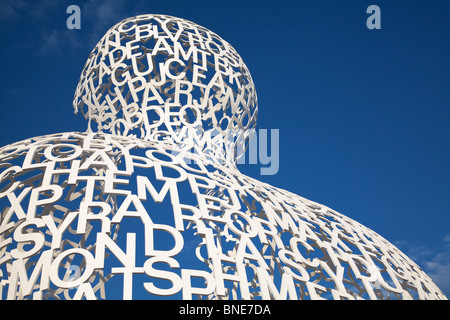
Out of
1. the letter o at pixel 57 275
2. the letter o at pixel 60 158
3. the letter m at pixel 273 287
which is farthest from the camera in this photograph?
the letter o at pixel 60 158

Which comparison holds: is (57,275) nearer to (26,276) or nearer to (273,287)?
(26,276)

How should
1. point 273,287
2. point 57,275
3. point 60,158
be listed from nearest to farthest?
point 57,275, point 273,287, point 60,158

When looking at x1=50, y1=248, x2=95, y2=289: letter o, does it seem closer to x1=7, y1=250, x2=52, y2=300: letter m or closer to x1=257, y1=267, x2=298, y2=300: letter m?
x1=7, y1=250, x2=52, y2=300: letter m

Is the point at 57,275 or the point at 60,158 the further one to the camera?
the point at 60,158

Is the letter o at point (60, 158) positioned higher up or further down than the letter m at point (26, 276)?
higher up

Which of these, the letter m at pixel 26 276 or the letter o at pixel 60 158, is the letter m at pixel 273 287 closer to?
the letter m at pixel 26 276

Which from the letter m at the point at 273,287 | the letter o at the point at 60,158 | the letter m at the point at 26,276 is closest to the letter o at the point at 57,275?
the letter m at the point at 26,276

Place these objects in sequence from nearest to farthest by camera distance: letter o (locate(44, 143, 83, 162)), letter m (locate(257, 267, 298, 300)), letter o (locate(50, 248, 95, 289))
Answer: letter o (locate(50, 248, 95, 289))
letter m (locate(257, 267, 298, 300))
letter o (locate(44, 143, 83, 162))

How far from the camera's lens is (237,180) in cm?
383

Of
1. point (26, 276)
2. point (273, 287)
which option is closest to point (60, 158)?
point (26, 276)

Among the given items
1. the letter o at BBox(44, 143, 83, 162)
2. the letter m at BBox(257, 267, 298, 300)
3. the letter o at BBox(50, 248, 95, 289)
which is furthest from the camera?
the letter o at BBox(44, 143, 83, 162)

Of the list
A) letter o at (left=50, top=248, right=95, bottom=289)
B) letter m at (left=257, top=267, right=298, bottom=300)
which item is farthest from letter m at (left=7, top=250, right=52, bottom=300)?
letter m at (left=257, top=267, right=298, bottom=300)
